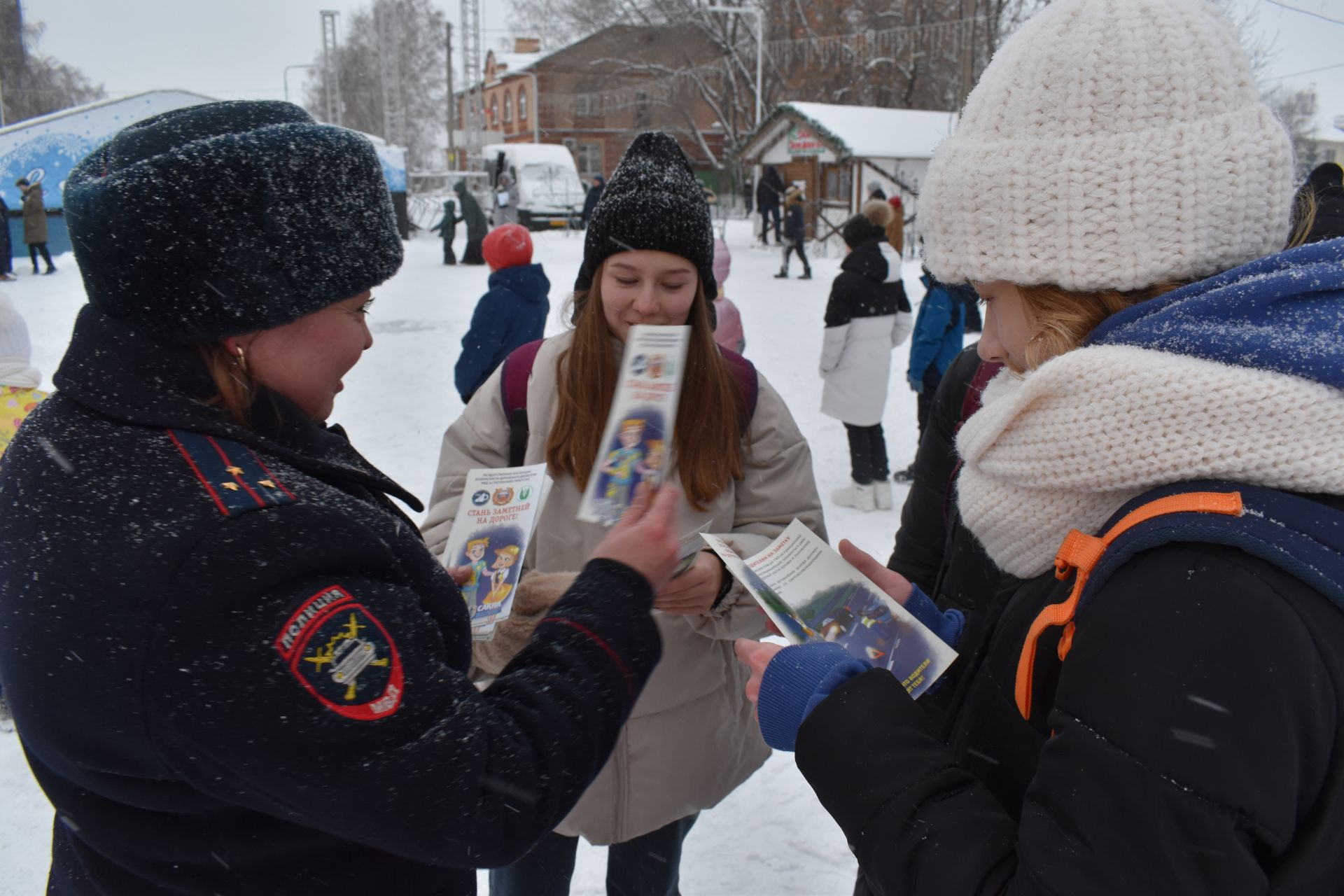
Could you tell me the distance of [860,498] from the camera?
238 inches

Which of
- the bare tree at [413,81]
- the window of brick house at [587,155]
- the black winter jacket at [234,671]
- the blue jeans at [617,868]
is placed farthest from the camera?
the bare tree at [413,81]

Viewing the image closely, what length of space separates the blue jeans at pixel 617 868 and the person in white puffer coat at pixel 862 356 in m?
4.09

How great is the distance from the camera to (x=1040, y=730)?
1.15 meters

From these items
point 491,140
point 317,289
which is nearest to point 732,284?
point 317,289

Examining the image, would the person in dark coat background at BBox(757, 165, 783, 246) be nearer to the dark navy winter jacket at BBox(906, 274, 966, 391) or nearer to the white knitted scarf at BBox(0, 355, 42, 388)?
the dark navy winter jacket at BBox(906, 274, 966, 391)

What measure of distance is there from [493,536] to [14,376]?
2874 millimetres

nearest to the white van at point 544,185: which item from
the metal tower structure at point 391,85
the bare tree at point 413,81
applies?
the metal tower structure at point 391,85

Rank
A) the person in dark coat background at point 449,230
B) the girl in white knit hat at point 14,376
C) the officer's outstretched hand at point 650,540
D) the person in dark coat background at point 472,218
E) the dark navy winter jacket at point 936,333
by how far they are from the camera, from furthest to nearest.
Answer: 1. the person in dark coat background at point 449,230
2. the person in dark coat background at point 472,218
3. the dark navy winter jacket at point 936,333
4. the girl in white knit hat at point 14,376
5. the officer's outstretched hand at point 650,540

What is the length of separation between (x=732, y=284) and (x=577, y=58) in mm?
36311

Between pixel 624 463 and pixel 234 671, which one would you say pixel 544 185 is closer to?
pixel 624 463

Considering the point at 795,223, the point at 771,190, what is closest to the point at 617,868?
the point at 795,223

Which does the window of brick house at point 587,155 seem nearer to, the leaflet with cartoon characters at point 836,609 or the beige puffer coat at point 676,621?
the beige puffer coat at point 676,621

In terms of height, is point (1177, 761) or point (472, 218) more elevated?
point (472, 218)

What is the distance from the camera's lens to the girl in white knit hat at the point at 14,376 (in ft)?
11.0
